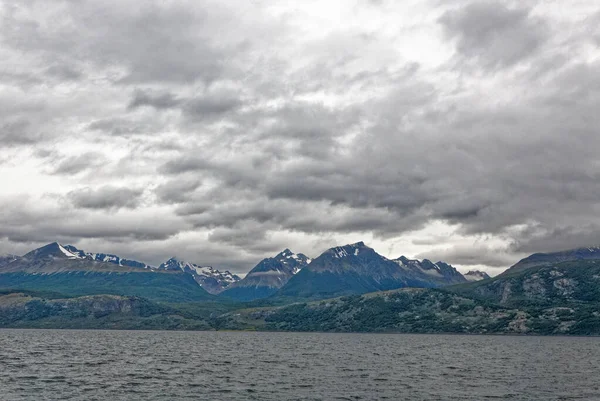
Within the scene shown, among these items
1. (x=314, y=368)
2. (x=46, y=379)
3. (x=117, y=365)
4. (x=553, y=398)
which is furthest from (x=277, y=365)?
(x=553, y=398)

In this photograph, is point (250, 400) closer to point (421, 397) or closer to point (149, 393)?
point (149, 393)

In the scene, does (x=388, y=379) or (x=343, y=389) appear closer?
(x=343, y=389)

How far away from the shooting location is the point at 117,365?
184125mm

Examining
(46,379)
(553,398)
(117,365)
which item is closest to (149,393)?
(46,379)

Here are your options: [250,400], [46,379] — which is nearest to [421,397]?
[250,400]

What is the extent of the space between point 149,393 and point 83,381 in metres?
27.6

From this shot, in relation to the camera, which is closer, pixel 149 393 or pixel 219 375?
pixel 149 393

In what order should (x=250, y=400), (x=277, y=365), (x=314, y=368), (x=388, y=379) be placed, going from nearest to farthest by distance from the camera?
(x=250, y=400), (x=388, y=379), (x=314, y=368), (x=277, y=365)

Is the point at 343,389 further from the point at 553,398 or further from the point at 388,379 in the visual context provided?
the point at 553,398

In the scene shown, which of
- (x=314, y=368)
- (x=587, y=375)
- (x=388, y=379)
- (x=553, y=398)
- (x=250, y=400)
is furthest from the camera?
(x=314, y=368)

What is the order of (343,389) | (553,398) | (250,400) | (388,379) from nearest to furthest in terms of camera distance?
(250,400) → (553,398) → (343,389) → (388,379)

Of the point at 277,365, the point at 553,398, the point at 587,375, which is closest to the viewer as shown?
the point at 553,398

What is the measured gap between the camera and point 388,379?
15288 cm

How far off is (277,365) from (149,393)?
79.8 m
